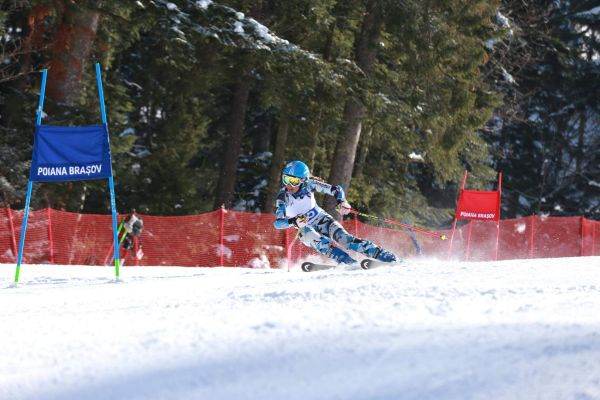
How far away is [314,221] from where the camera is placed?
1062 cm

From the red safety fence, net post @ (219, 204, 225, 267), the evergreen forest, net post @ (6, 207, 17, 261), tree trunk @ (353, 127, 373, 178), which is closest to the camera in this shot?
net post @ (6, 207, 17, 261)

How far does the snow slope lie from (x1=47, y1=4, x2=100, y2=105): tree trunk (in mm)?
10914

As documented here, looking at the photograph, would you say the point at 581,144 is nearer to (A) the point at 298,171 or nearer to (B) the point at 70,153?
(A) the point at 298,171

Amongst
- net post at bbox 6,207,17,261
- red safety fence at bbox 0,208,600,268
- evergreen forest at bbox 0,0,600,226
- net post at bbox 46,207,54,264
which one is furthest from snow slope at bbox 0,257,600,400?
evergreen forest at bbox 0,0,600,226

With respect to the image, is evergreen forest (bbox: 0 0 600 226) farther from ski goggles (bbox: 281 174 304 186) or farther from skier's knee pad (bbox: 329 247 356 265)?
skier's knee pad (bbox: 329 247 356 265)

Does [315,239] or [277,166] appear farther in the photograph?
[277,166]

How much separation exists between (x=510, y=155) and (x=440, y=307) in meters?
33.7

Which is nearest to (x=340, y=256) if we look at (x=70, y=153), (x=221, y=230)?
(x=70, y=153)

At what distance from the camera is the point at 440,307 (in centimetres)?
520

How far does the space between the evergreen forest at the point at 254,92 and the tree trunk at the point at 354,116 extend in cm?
4

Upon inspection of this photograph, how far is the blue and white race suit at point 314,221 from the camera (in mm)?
10359

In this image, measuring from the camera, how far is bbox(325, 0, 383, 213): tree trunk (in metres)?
19.6

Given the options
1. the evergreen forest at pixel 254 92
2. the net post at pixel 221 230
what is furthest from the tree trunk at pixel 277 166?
the net post at pixel 221 230

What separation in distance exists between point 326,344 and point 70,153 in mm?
6369
